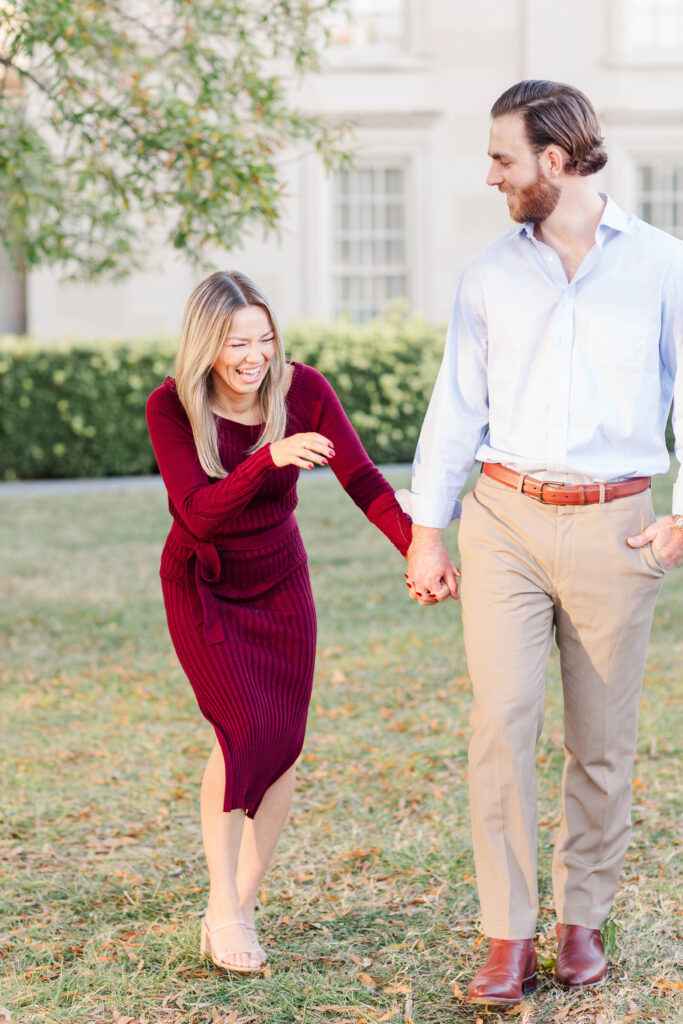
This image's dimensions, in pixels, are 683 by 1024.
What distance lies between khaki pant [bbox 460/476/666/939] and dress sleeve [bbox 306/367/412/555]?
43 centimetres

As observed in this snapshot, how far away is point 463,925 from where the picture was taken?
403 centimetres

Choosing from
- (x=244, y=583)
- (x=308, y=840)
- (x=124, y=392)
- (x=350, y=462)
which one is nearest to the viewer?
(x=244, y=583)

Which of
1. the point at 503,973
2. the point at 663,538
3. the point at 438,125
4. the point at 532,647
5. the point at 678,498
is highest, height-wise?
the point at 438,125

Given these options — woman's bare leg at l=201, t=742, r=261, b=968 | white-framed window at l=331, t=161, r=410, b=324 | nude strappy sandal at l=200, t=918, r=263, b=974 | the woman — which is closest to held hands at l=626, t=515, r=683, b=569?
the woman

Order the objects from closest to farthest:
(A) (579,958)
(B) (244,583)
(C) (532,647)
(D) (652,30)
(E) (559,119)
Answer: (E) (559,119) < (C) (532,647) < (A) (579,958) < (B) (244,583) < (D) (652,30)

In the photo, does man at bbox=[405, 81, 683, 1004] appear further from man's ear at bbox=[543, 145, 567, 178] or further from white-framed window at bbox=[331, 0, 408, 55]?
white-framed window at bbox=[331, 0, 408, 55]

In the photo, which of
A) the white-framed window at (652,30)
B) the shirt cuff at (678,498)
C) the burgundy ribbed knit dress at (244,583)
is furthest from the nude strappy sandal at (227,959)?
the white-framed window at (652,30)

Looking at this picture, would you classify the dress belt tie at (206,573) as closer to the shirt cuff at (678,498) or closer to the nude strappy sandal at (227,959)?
the nude strappy sandal at (227,959)

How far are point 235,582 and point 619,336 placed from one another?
4.16ft

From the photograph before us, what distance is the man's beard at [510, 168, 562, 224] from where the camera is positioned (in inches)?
132

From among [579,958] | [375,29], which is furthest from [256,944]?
[375,29]

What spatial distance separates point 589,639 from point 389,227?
51.4 feet

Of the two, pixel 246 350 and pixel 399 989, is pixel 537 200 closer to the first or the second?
pixel 246 350

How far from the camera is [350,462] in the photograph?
3922 mm
